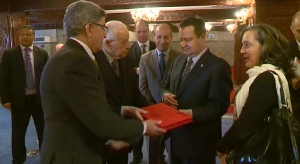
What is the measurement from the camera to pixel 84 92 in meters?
1.39

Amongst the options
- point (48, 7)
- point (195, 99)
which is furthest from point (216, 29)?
point (195, 99)

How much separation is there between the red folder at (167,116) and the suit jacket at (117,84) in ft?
0.82

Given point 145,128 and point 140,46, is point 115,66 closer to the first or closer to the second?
point 145,128

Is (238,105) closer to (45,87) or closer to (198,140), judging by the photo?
(198,140)

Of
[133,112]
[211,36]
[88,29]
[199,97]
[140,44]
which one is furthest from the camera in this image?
[211,36]

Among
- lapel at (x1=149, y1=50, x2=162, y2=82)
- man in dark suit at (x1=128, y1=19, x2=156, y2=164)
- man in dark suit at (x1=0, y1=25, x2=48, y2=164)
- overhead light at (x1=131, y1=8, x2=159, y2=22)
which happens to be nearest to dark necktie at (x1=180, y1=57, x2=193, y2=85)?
lapel at (x1=149, y1=50, x2=162, y2=82)

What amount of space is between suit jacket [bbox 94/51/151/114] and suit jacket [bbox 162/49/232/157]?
1.11ft

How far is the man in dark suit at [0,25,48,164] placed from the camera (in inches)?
136

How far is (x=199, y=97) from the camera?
2.04 m

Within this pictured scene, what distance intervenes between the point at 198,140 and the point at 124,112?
21.3 inches

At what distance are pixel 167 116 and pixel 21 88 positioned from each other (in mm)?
2351

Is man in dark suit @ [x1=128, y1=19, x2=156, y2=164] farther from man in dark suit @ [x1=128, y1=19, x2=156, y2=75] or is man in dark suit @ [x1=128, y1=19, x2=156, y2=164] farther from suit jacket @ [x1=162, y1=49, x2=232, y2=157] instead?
suit jacket @ [x1=162, y1=49, x2=232, y2=157]

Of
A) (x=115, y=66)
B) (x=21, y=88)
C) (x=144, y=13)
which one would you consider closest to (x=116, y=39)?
(x=115, y=66)

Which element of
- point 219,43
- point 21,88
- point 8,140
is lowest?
point 8,140
